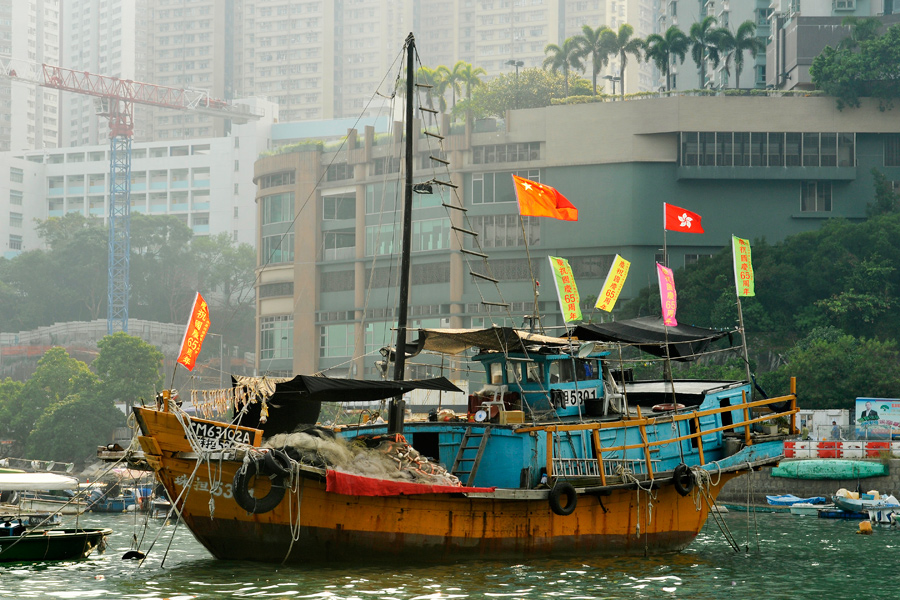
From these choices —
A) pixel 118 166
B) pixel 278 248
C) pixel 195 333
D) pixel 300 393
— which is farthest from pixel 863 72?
pixel 118 166

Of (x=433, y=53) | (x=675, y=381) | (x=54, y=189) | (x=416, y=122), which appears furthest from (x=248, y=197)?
(x=675, y=381)

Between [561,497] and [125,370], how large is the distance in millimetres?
52345

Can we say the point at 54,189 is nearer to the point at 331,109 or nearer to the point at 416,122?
the point at 331,109

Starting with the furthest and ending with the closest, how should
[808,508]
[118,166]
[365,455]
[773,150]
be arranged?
[118,166] < [773,150] < [808,508] < [365,455]

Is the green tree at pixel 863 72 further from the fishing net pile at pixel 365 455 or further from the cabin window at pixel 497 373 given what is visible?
the fishing net pile at pixel 365 455

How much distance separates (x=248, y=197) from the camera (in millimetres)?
135625

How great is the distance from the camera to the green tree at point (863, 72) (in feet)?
224

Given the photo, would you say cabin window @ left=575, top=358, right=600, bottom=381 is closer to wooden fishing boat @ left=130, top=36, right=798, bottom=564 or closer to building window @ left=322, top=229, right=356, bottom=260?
wooden fishing boat @ left=130, top=36, right=798, bottom=564

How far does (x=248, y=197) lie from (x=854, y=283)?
90937 millimetres

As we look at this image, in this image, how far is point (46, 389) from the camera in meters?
70.1

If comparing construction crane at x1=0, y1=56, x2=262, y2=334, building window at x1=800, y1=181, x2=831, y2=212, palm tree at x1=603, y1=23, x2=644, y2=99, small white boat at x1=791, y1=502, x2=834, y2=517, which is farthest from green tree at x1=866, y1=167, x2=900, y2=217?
construction crane at x1=0, y1=56, x2=262, y2=334

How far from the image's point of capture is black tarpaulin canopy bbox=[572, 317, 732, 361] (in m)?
23.6

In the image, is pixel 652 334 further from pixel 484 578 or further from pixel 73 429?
pixel 73 429

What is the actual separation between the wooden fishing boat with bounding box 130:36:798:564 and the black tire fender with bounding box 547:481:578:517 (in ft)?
0.09
